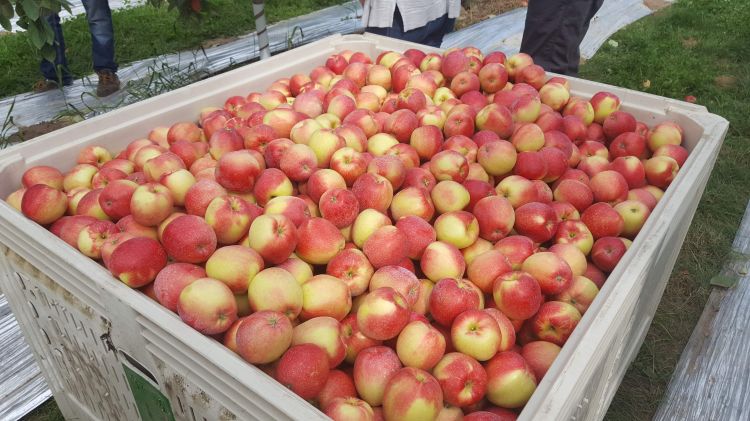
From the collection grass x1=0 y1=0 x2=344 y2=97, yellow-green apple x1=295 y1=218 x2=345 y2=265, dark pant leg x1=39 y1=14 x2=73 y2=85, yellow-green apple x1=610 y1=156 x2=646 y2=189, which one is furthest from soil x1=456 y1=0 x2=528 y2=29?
yellow-green apple x1=295 y1=218 x2=345 y2=265

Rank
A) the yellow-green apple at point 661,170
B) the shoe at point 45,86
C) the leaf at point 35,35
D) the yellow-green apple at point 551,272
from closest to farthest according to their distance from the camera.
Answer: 1. the yellow-green apple at point 551,272
2. the yellow-green apple at point 661,170
3. the leaf at point 35,35
4. the shoe at point 45,86

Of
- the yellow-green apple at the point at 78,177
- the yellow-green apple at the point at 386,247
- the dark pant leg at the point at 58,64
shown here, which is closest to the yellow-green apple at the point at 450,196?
the yellow-green apple at the point at 386,247

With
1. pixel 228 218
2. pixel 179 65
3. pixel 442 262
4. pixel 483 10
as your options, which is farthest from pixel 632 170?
pixel 483 10

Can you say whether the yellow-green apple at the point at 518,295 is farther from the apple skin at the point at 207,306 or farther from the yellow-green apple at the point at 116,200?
the yellow-green apple at the point at 116,200

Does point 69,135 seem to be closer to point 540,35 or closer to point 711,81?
point 540,35

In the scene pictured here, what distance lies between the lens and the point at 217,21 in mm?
6102

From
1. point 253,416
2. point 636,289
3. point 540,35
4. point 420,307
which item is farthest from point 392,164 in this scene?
point 540,35

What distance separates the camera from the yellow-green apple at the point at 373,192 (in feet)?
5.02

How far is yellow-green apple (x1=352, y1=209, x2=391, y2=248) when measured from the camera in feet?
4.83

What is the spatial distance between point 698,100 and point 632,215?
3825mm

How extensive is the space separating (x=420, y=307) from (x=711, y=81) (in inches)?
194

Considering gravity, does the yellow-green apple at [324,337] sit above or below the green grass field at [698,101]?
above

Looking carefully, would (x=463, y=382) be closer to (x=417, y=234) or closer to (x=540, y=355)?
(x=540, y=355)

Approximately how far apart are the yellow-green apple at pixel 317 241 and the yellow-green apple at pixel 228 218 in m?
0.15
